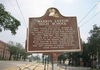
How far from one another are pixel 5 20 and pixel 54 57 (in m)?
32.9

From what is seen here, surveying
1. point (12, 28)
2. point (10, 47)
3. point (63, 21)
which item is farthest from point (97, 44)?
point (10, 47)

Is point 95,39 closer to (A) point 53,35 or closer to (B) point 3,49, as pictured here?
(A) point 53,35

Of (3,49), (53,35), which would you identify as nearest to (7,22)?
(53,35)

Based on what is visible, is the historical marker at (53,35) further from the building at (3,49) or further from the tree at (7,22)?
the building at (3,49)

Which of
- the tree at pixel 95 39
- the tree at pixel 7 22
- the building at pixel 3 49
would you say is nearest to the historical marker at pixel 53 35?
the tree at pixel 7 22

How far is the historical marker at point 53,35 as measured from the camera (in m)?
9.23

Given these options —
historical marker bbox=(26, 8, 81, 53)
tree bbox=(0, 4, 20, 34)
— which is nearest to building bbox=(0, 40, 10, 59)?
tree bbox=(0, 4, 20, 34)

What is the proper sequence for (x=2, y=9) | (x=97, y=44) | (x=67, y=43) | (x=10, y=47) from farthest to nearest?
(x=10, y=47) < (x=97, y=44) < (x=2, y=9) < (x=67, y=43)

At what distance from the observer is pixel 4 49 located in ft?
420

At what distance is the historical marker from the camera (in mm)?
9234

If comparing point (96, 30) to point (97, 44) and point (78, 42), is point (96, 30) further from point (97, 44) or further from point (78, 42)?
point (78, 42)

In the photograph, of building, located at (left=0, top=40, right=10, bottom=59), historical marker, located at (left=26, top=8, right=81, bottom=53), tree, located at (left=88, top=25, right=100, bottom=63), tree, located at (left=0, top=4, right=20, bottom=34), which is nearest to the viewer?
historical marker, located at (left=26, top=8, right=81, bottom=53)

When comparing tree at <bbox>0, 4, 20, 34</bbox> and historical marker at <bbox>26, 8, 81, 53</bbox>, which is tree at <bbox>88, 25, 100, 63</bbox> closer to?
tree at <bbox>0, 4, 20, 34</bbox>

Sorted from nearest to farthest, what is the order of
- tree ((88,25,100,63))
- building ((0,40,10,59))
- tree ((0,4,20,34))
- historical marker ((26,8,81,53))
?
historical marker ((26,8,81,53)) → tree ((0,4,20,34)) → tree ((88,25,100,63)) → building ((0,40,10,59))
